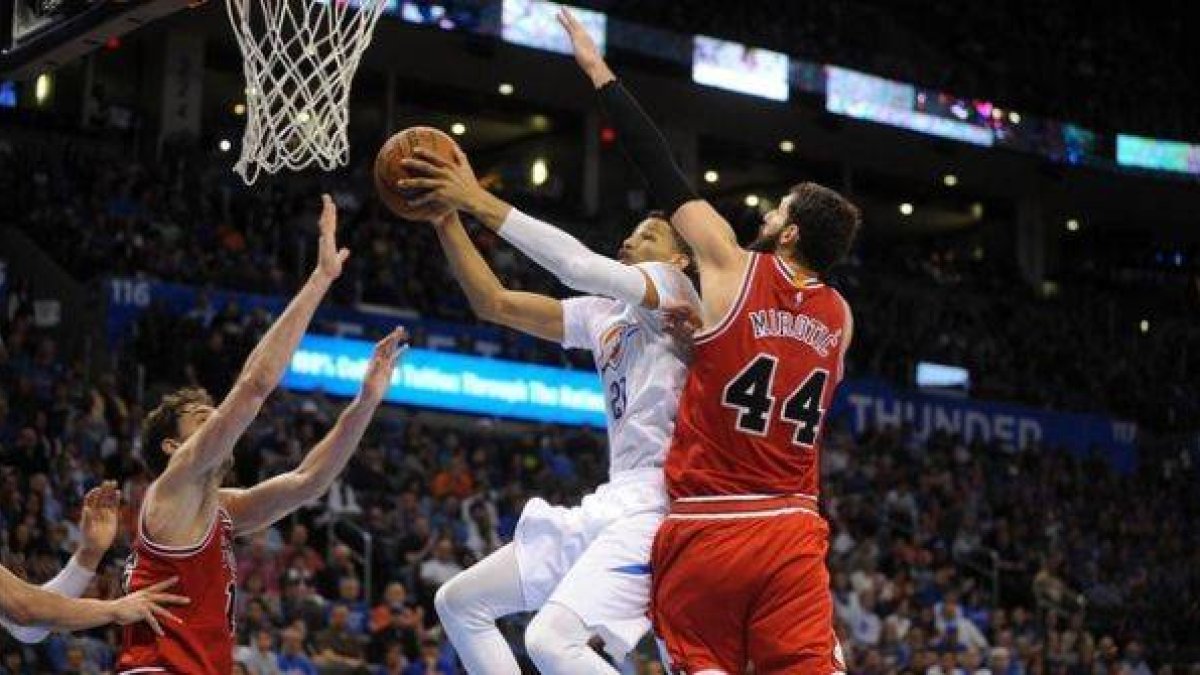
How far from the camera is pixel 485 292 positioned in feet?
20.5

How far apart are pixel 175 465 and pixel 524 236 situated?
4.57 feet

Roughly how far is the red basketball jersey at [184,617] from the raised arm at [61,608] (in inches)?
4.6

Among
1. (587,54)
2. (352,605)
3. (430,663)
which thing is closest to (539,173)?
(352,605)

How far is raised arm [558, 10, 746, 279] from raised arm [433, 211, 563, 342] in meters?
0.68

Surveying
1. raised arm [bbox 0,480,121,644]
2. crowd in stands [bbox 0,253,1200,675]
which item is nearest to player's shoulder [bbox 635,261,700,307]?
raised arm [bbox 0,480,121,644]

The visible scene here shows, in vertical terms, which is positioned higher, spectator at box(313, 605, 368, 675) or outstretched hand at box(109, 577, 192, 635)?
outstretched hand at box(109, 577, 192, 635)

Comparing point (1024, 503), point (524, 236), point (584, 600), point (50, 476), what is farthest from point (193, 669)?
point (1024, 503)

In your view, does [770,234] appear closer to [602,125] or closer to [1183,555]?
[1183,555]

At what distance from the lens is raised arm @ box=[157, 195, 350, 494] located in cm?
590

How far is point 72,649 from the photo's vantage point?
12.5 meters

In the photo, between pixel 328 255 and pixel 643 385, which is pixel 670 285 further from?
pixel 328 255

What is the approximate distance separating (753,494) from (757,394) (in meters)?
0.32

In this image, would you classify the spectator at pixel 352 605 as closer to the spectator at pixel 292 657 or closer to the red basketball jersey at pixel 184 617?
the spectator at pixel 292 657

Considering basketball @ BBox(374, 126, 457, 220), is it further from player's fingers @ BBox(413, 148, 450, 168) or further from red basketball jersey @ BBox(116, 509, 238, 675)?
red basketball jersey @ BBox(116, 509, 238, 675)
